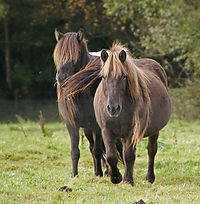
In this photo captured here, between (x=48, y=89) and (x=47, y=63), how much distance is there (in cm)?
133

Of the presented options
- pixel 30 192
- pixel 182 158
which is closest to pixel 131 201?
pixel 30 192

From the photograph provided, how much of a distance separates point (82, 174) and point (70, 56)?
1801 millimetres

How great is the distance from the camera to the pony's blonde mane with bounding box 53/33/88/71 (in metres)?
5.38

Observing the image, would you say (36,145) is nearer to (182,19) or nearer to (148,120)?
Result: (148,120)

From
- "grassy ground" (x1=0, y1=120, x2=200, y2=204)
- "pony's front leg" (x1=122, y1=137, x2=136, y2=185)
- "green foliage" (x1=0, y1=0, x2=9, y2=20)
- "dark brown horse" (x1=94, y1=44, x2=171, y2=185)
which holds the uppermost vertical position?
"green foliage" (x1=0, y1=0, x2=9, y2=20)

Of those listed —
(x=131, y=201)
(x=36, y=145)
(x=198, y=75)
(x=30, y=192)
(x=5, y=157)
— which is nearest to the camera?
(x=131, y=201)

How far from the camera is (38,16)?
17.5m

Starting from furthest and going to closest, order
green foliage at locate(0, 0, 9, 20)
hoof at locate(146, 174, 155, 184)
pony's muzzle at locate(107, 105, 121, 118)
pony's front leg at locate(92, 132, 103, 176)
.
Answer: green foliage at locate(0, 0, 9, 20)
pony's front leg at locate(92, 132, 103, 176)
hoof at locate(146, 174, 155, 184)
pony's muzzle at locate(107, 105, 121, 118)

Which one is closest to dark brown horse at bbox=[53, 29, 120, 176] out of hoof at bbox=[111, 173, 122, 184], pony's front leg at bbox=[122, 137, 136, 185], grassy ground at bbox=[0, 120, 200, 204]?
grassy ground at bbox=[0, 120, 200, 204]

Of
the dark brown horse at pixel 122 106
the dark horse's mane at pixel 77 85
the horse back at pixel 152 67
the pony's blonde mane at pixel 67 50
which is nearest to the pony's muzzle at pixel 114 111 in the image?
the dark brown horse at pixel 122 106

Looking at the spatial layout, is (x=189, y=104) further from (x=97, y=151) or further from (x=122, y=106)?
(x=122, y=106)

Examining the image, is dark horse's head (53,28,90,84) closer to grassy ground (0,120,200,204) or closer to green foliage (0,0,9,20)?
grassy ground (0,120,200,204)

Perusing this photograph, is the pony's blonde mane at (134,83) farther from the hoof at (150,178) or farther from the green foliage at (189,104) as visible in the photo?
the green foliage at (189,104)

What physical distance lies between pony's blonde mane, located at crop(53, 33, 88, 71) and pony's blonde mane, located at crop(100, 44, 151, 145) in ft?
3.43
